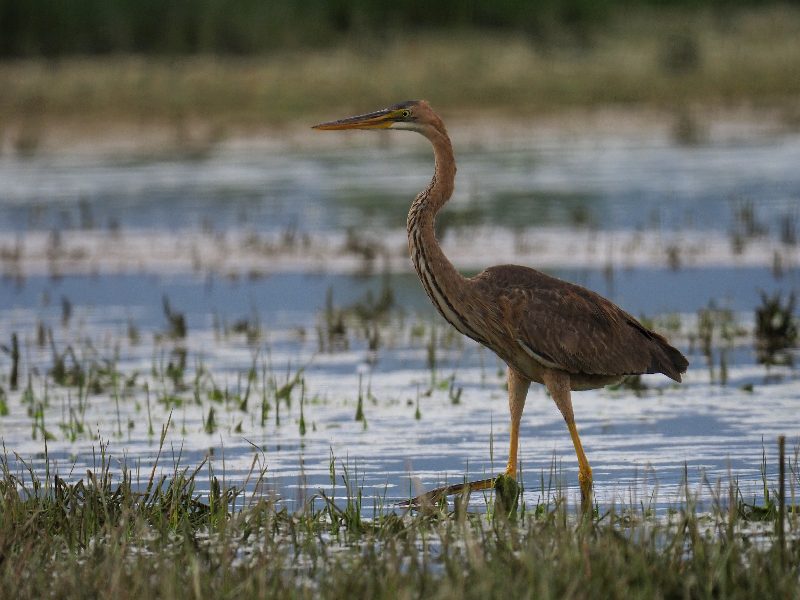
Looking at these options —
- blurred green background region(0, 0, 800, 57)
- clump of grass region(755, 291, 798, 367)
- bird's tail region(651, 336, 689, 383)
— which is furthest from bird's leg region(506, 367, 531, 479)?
blurred green background region(0, 0, 800, 57)

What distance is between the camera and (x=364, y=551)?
229 inches

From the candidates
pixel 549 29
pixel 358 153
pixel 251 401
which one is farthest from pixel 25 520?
pixel 549 29

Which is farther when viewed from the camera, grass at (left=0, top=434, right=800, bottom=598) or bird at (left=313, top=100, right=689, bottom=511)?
bird at (left=313, top=100, right=689, bottom=511)

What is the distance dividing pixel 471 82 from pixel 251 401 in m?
19.7

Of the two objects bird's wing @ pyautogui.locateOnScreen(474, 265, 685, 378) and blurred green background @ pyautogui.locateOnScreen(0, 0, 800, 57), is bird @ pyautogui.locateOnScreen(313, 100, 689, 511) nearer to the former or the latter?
bird's wing @ pyautogui.locateOnScreen(474, 265, 685, 378)

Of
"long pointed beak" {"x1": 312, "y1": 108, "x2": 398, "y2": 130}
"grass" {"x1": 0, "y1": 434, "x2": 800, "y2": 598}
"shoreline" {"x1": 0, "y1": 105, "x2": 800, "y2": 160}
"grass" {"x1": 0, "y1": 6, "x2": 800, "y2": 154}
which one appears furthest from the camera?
"grass" {"x1": 0, "y1": 6, "x2": 800, "y2": 154}

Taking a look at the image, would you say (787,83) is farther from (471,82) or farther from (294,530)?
(294,530)

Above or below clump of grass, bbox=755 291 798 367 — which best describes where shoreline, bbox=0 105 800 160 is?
above

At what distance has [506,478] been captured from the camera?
7078 millimetres

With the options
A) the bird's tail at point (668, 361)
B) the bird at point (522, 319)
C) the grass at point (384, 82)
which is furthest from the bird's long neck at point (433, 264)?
the grass at point (384, 82)

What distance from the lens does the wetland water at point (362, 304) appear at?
882 centimetres

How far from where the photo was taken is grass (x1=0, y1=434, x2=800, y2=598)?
537cm

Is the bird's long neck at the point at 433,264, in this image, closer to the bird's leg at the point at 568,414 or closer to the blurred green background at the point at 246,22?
the bird's leg at the point at 568,414

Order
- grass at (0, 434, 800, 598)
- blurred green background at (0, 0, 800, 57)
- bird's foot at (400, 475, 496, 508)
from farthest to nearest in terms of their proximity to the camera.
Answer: blurred green background at (0, 0, 800, 57), bird's foot at (400, 475, 496, 508), grass at (0, 434, 800, 598)
